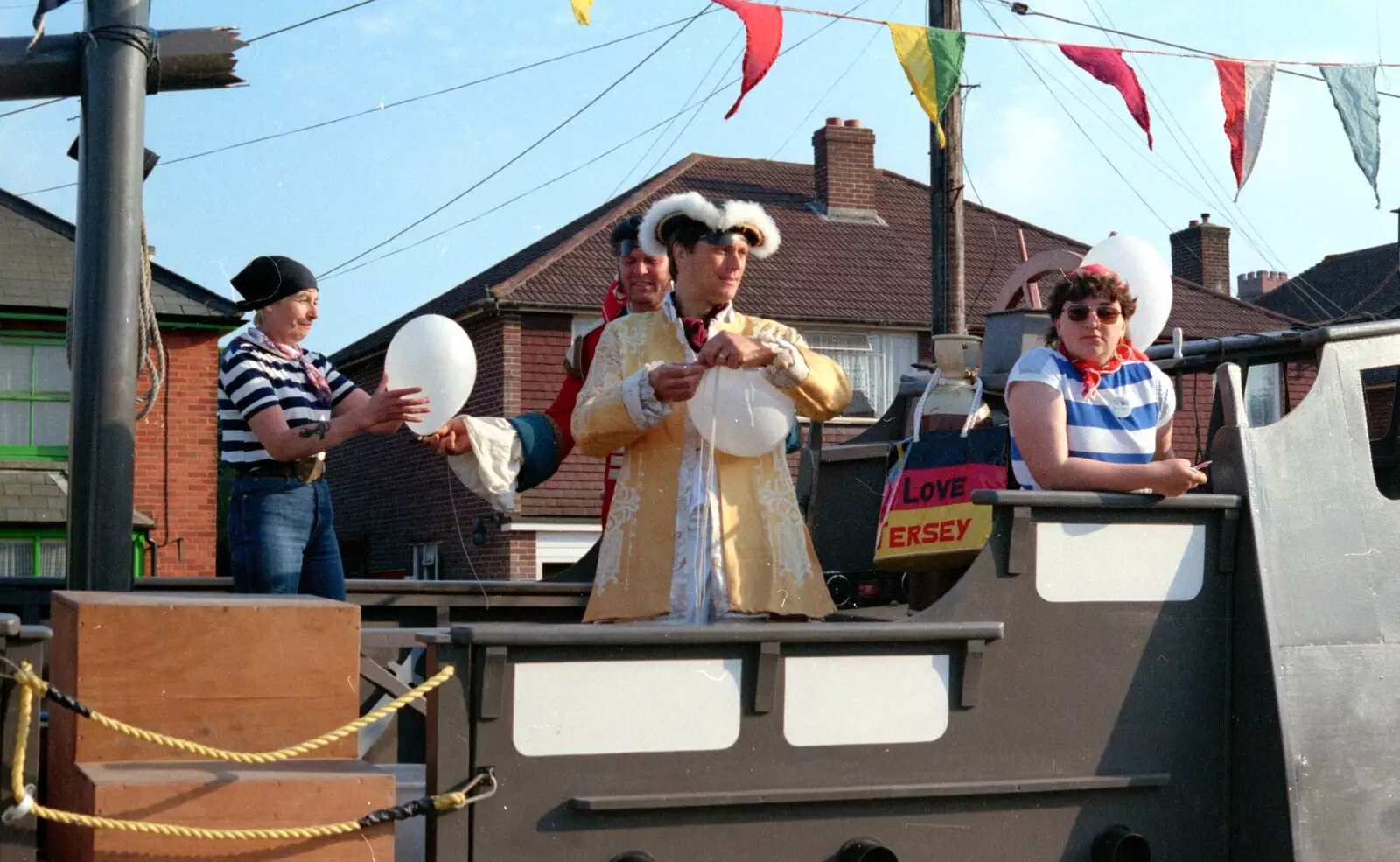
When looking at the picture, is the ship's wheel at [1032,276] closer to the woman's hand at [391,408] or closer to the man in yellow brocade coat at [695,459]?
the man in yellow brocade coat at [695,459]

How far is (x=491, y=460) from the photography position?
14.9 feet

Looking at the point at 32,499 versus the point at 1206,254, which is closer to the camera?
the point at 32,499

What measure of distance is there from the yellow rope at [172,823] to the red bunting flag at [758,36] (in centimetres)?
578

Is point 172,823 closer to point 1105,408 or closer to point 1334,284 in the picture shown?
point 1105,408

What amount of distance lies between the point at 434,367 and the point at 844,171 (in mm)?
26144

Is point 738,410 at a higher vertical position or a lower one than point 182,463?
lower

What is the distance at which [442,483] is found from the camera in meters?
28.0

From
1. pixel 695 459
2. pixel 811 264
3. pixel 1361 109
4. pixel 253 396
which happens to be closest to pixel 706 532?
pixel 695 459

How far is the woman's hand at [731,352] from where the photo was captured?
3.84m

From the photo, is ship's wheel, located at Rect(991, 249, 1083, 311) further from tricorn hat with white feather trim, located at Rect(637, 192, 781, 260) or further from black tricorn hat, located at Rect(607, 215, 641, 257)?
tricorn hat with white feather trim, located at Rect(637, 192, 781, 260)

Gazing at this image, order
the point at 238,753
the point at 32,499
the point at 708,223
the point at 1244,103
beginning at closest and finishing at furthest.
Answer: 1. the point at 238,753
2. the point at 708,223
3. the point at 1244,103
4. the point at 32,499

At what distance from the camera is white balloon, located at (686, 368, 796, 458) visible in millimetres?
3971

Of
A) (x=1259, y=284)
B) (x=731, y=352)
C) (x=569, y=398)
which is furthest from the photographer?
(x=1259, y=284)

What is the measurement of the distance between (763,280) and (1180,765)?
23.6m
